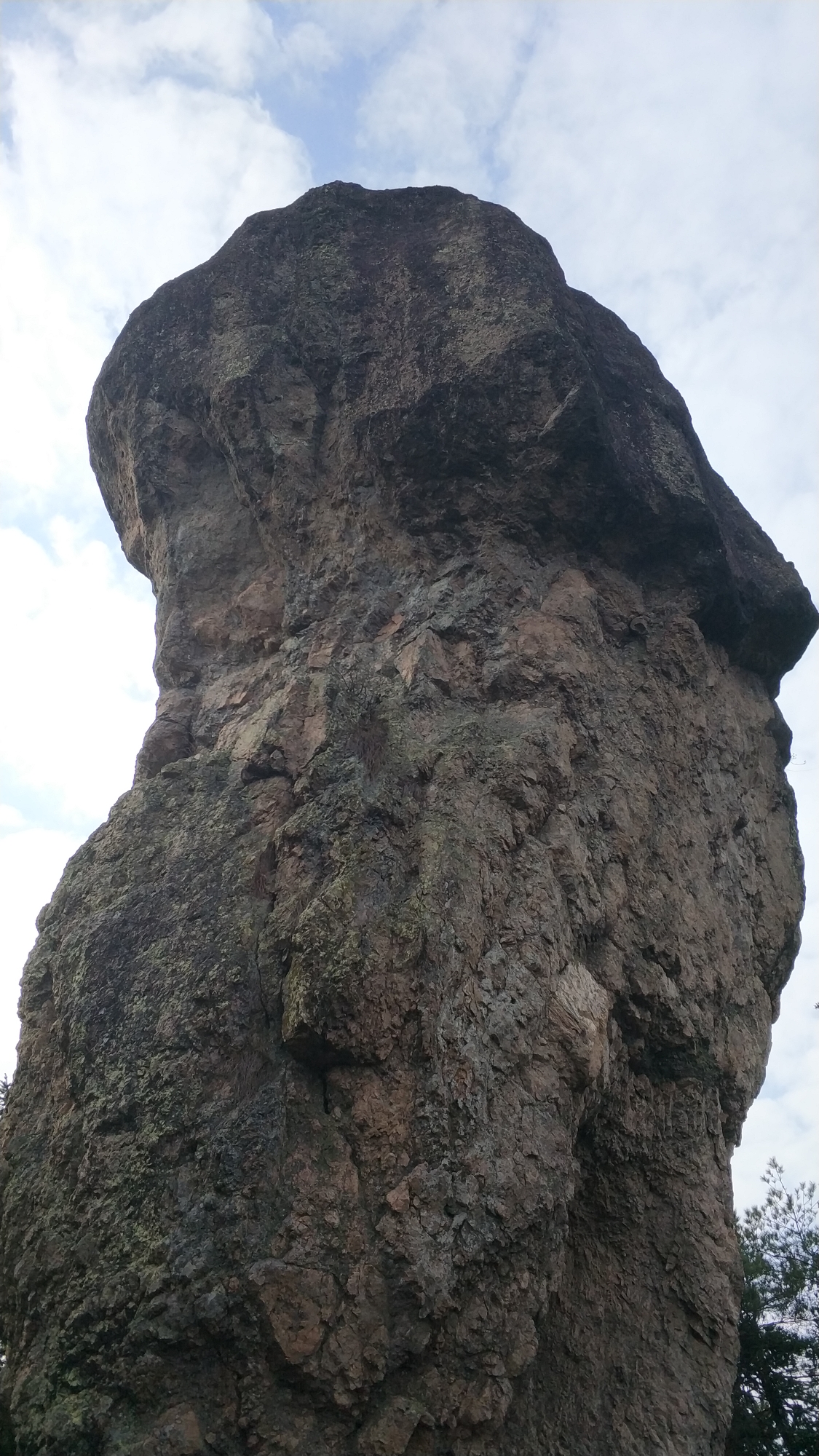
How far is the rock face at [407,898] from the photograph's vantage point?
5.81 meters

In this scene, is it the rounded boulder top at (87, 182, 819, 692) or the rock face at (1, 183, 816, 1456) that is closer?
the rock face at (1, 183, 816, 1456)

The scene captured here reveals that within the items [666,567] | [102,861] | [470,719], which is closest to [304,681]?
[470,719]

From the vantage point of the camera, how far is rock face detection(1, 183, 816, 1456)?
581 cm

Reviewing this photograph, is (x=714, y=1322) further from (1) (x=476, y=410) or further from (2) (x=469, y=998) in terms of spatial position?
(1) (x=476, y=410)

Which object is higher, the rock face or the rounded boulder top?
the rounded boulder top

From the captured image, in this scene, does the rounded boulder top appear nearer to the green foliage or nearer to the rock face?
the rock face

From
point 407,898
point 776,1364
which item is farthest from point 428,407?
point 776,1364

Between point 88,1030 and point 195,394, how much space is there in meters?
6.11

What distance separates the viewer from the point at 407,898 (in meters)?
6.85

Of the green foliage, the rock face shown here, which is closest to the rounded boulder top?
the rock face

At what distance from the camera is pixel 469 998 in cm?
Result: 668

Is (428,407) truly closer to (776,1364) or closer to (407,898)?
(407,898)

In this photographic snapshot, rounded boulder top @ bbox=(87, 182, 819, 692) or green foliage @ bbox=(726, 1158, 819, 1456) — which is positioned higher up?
rounded boulder top @ bbox=(87, 182, 819, 692)

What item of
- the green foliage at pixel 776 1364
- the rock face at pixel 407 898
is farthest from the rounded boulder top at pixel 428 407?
the green foliage at pixel 776 1364
